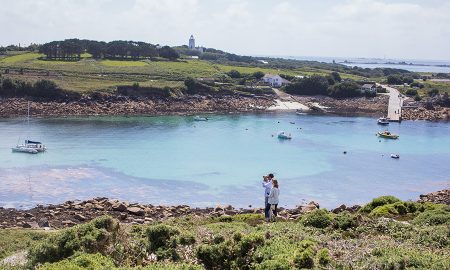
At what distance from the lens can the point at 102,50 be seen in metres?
128

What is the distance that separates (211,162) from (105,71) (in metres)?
59.4

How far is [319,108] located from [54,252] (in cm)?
8888

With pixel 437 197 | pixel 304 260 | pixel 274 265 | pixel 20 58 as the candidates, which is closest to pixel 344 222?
pixel 304 260

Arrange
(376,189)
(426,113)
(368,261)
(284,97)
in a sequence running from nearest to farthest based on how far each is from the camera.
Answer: (368,261)
(376,189)
(426,113)
(284,97)

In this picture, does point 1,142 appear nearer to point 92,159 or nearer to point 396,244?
point 92,159

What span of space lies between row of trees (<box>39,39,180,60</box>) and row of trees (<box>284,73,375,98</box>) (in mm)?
42086

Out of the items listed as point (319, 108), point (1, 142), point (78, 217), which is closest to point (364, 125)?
point (319, 108)

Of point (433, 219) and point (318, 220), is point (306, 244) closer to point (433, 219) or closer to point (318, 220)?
point (318, 220)

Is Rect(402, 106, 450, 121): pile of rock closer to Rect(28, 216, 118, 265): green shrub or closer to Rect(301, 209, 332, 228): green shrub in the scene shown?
Rect(301, 209, 332, 228): green shrub

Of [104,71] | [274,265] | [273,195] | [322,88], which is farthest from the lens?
[322,88]

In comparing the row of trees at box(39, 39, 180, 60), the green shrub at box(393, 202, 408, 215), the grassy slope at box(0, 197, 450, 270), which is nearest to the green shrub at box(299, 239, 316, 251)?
the grassy slope at box(0, 197, 450, 270)

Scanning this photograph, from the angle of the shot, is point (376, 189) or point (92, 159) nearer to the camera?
point (376, 189)

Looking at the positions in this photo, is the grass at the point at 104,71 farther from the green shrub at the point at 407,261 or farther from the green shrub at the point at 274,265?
the green shrub at the point at 407,261

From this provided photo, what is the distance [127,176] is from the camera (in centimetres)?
4538
